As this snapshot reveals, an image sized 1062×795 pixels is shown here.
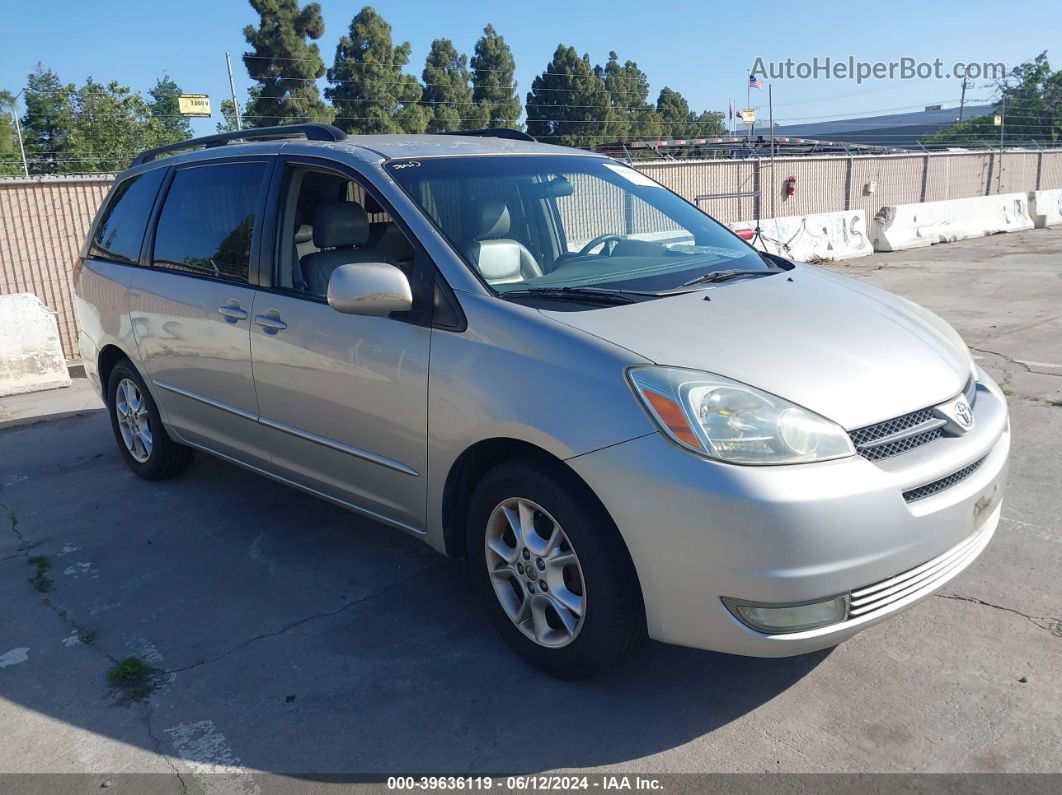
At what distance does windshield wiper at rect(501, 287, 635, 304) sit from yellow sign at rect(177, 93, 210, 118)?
2862cm

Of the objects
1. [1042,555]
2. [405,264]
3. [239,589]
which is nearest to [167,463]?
[239,589]

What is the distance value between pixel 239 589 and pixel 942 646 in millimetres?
2912

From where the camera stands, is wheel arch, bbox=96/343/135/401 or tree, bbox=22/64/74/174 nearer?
wheel arch, bbox=96/343/135/401

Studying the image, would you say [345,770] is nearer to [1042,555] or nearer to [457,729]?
[457,729]

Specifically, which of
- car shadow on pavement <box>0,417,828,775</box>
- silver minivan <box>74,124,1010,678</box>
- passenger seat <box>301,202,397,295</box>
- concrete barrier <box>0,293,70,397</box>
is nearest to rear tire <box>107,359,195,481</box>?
silver minivan <box>74,124,1010,678</box>

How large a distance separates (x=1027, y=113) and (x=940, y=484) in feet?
210

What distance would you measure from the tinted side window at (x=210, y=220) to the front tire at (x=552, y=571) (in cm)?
193

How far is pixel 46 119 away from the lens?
4972 centimetres

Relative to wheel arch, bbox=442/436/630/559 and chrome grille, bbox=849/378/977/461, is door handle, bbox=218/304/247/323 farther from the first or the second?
chrome grille, bbox=849/378/977/461

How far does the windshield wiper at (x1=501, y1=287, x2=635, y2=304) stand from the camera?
3.25 meters

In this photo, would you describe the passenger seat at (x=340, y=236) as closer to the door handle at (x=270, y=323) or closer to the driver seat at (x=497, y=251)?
the door handle at (x=270, y=323)

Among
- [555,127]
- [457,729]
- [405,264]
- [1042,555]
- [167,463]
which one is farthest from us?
[555,127]

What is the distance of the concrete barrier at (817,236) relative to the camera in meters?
15.3

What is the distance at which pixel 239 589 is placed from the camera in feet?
13.0
